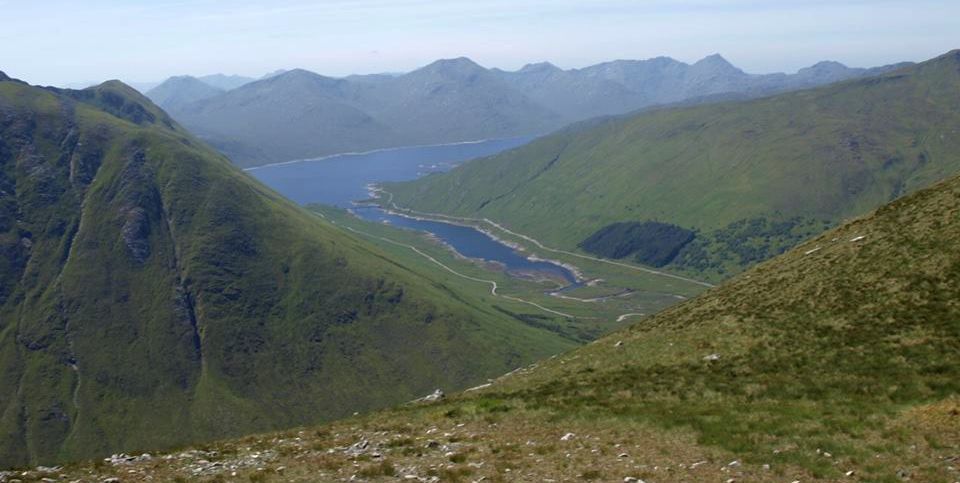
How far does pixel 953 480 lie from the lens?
77.7 ft

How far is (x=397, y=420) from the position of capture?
1575 inches

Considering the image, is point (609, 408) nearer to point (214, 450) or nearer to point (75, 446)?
point (214, 450)

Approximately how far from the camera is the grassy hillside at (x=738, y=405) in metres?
27.5

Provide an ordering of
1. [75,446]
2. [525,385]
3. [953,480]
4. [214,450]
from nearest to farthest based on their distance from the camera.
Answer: [953,480] → [214,450] → [525,385] → [75,446]

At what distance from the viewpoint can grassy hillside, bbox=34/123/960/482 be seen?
2755 centimetres

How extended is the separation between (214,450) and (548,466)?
55.7 ft

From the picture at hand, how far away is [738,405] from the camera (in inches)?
1361

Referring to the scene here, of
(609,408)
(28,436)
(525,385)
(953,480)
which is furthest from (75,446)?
(953,480)

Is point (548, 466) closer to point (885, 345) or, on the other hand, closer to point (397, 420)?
point (397, 420)

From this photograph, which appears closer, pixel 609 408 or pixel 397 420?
pixel 609 408

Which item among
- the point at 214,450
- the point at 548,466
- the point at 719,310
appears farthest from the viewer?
the point at 719,310

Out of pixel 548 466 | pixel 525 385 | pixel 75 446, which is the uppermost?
pixel 548 466

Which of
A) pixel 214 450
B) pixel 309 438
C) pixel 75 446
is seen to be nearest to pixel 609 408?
pixel 309 438

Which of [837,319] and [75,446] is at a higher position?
[837,319]
